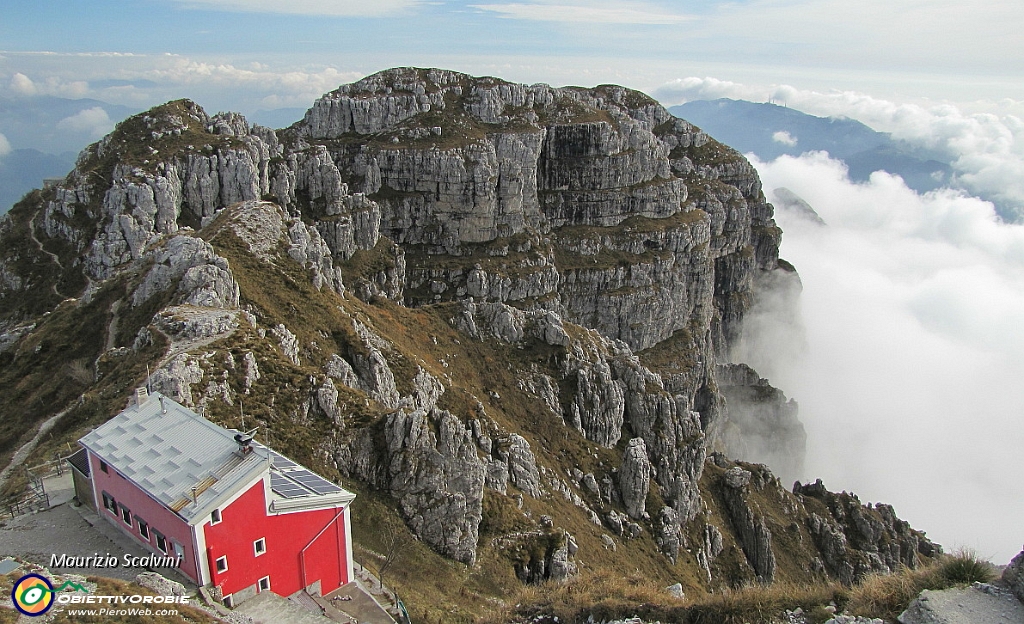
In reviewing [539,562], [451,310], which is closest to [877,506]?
[451,310]

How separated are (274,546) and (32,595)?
338 inches

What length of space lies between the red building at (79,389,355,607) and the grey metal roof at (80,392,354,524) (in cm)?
5

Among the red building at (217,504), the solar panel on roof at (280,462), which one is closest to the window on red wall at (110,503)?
the red building at (217,504)

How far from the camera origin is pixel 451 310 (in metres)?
83.7

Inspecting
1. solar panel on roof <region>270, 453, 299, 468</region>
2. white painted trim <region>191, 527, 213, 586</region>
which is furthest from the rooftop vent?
solar panel on roof <region>270, 453, 299, 468</region>

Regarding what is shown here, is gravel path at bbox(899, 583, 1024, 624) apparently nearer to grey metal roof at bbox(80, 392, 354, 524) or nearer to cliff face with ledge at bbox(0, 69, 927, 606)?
grey metal roof at bbox(80, 392, 354, 524)

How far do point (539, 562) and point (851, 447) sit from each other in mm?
183131

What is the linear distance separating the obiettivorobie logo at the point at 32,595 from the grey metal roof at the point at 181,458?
4685 mm

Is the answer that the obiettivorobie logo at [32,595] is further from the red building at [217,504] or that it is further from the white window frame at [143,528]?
the white window frame at [143,528]

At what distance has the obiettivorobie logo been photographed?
18672 mm

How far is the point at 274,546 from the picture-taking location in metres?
26.2

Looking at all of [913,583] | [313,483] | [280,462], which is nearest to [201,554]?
[313,483]

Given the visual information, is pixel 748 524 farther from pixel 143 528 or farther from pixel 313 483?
pixel 143 528

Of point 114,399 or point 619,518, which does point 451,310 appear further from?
point 114,399
